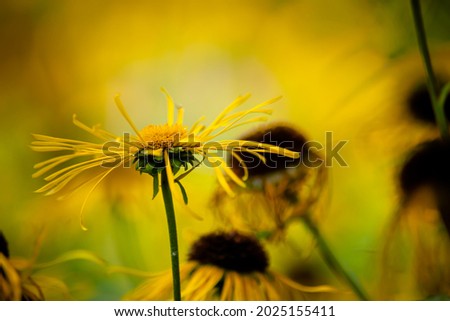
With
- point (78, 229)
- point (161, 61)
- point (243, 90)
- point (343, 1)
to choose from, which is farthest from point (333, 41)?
point (78, 229)

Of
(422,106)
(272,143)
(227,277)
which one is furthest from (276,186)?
(422,106)

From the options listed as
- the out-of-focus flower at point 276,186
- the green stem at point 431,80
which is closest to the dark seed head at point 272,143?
the out-of-focus flower at point 276,186

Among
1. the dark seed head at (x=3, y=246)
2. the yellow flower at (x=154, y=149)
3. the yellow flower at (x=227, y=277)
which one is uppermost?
the yellow flower at (x=154, y=149)

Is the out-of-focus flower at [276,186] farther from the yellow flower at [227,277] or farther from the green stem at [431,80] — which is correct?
the green stem at [431,80]

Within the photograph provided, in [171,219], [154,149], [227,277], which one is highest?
[154,149]

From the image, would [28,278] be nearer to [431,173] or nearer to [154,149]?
[154,149]

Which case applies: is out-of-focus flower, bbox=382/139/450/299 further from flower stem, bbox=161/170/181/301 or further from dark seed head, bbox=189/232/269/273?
flower stem, bbox=161/170/181/301

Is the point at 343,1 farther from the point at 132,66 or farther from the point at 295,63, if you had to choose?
the point at 132,66
